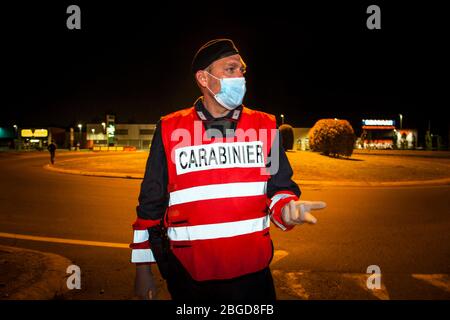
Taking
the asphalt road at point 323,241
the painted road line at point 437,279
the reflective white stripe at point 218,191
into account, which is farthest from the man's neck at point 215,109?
the painted road line at point 437,279

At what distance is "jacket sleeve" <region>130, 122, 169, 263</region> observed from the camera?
7.73 feet

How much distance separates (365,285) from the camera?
460 cm

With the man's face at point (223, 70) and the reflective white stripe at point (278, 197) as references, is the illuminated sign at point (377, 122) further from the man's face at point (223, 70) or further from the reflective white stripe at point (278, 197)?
the reflective white stripe at point (278, 197)

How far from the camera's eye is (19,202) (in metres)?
10.8

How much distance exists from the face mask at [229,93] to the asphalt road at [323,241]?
8.21ft

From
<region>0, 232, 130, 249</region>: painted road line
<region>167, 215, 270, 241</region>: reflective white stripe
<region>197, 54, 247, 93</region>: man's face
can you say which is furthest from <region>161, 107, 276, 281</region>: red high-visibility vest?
<region>0, 232, 130, 249</region>: painted road line

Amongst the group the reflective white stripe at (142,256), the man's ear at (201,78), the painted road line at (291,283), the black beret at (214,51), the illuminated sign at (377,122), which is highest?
the illuminated sign at (377,122)

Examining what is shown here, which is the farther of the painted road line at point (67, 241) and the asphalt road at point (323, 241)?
the painted road line at point (67, 241)

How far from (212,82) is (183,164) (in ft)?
1.99

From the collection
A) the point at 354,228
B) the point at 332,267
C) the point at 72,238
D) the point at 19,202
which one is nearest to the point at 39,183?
the point at 19,202

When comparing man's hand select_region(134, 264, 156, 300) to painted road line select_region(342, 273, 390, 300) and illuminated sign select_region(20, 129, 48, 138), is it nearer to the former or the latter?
painted road line select_region(342, 273, 390, 300)

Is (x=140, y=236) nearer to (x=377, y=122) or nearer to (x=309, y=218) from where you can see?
(x=309, y=218)

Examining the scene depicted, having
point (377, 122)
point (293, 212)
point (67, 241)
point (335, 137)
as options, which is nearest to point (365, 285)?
point (293, 212)

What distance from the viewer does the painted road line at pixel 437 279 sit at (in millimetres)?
4605
